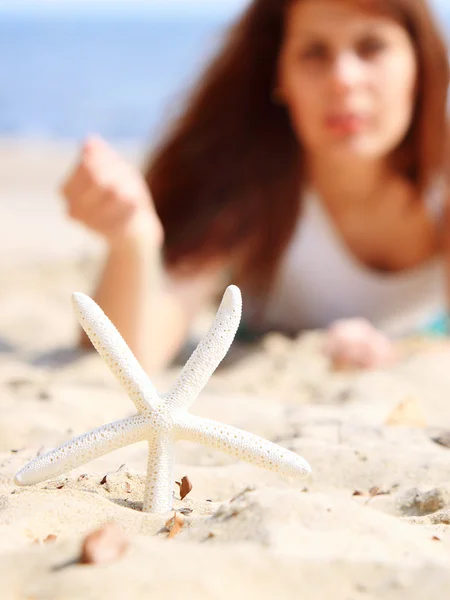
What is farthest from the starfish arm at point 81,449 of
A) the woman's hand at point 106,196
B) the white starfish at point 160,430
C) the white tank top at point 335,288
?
the white tank top at point 335,288

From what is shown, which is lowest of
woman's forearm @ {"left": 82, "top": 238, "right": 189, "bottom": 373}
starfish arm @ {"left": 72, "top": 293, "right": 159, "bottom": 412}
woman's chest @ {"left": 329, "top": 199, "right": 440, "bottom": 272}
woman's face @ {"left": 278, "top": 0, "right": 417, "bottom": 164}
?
starfish arm @ {"left": 72, "top": 293, "right": 159, "bottom": 412}

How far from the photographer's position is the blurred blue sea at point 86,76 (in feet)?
63.7

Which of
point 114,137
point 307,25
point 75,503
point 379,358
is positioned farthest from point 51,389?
point 114,137

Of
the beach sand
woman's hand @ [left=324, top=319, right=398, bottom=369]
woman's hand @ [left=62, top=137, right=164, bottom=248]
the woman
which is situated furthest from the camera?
the woman

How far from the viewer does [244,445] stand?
1450mm

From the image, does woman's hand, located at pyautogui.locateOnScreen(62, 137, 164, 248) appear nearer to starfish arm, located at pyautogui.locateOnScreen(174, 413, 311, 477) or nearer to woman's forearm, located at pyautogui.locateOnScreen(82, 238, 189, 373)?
woman's forearm, located at pyautogui.locateOnScreen(82, 238, 189, 373)

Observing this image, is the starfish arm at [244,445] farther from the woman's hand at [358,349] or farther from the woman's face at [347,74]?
the woman's face at [347,74]

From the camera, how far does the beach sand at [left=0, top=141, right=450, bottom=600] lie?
3.53ft

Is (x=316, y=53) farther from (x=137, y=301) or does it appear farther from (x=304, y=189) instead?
(x=137, y=301)

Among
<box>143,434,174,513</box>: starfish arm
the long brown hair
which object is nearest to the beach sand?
<box>143,434,174,513</box>: starfish arm

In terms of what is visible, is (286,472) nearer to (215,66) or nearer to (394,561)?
(394,561)

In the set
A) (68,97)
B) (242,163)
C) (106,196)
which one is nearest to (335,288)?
(242,163)

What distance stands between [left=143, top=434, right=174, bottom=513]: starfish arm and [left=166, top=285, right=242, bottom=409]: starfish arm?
9cm

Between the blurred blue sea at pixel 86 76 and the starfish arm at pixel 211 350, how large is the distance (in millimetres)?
3183
